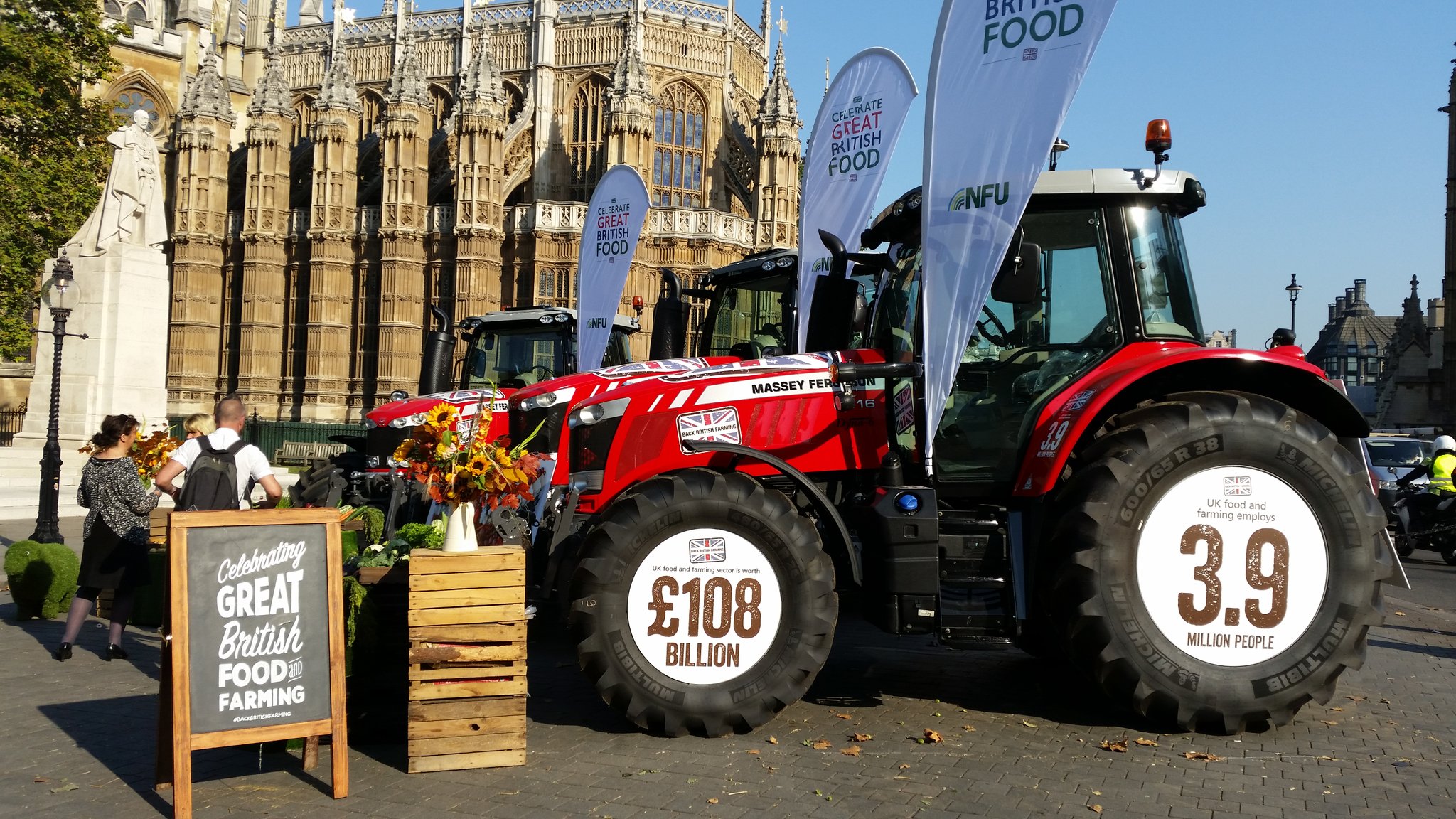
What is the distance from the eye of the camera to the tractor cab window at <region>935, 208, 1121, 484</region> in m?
6.07

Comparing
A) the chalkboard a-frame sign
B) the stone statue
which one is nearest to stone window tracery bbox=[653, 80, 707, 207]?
the stone statue

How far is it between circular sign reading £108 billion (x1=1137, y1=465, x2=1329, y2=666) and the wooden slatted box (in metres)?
3.14

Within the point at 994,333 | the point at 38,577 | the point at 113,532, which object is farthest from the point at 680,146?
the point at 994,333

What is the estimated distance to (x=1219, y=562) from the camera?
222 inches

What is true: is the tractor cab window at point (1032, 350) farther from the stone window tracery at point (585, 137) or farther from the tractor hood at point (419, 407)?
the stone window tracery at point (585, 137)

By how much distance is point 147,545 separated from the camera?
8172 millimetres

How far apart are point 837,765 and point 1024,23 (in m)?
4.12

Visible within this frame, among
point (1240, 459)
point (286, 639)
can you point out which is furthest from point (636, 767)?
point (1240, 459)

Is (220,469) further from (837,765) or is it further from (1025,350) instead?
(1025,350)

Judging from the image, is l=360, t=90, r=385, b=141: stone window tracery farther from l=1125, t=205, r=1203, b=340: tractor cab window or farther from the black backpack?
l=1125, t=205, r=1203, b=340: tractor cab window

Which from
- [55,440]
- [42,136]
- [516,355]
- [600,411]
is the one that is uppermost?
[42,136]

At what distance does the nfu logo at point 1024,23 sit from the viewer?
5.95 metres

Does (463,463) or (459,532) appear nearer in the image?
(459,532)

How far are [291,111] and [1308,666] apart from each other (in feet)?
153
